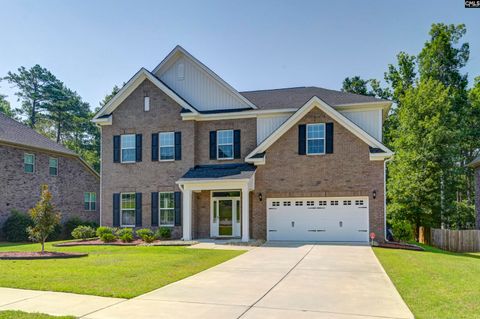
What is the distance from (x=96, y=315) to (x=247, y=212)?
13156 mm

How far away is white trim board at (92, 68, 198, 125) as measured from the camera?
893 inches

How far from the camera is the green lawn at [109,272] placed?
8.93 metres

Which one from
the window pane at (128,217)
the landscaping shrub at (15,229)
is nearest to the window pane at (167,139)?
the window pane at (128,217)

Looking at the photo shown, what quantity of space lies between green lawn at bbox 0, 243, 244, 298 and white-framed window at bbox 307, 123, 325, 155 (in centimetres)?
773

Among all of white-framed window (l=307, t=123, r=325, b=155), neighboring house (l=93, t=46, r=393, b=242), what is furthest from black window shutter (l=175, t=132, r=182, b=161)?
white-framed window (l=307, t=123, r=325, b=155)

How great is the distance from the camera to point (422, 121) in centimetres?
3045

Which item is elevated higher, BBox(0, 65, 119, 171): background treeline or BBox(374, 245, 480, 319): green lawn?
BBox(0, 65, 119, 171): background treeline

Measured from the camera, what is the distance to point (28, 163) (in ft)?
89.8

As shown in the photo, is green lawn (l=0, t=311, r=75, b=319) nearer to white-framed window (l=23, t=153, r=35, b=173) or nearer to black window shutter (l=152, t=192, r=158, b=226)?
black window shutter (l=152, t=192, r=158, b=226)

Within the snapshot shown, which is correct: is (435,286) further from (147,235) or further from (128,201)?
(128,201)

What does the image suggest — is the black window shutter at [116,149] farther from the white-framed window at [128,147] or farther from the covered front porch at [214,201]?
the covered front porch at [214,201]

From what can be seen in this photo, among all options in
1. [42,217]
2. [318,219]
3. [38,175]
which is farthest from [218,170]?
[38,175]

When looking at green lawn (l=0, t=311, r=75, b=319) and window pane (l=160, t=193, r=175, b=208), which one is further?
window pane (l=160, t=193, r=175, b=208)

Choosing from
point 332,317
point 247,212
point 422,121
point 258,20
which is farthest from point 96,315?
point 422,121
